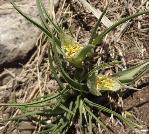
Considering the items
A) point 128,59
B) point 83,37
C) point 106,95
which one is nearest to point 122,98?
point 106,95

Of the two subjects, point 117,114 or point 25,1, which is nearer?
point 117,114

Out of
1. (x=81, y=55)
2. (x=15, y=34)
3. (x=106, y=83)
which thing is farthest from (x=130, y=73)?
(x=15, y=34)

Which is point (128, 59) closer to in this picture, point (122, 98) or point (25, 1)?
point (122, 98)

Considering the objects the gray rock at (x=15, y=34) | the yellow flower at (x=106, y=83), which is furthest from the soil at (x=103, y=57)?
the yellow flower at (x=106, y=83)

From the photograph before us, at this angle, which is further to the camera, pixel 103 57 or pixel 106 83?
pixel 103 57

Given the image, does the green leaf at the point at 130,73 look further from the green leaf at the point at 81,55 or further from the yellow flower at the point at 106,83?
the green leaf at the point at 81,55

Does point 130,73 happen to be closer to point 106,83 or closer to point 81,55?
point 106,83

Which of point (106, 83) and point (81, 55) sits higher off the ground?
point (81, 55)
